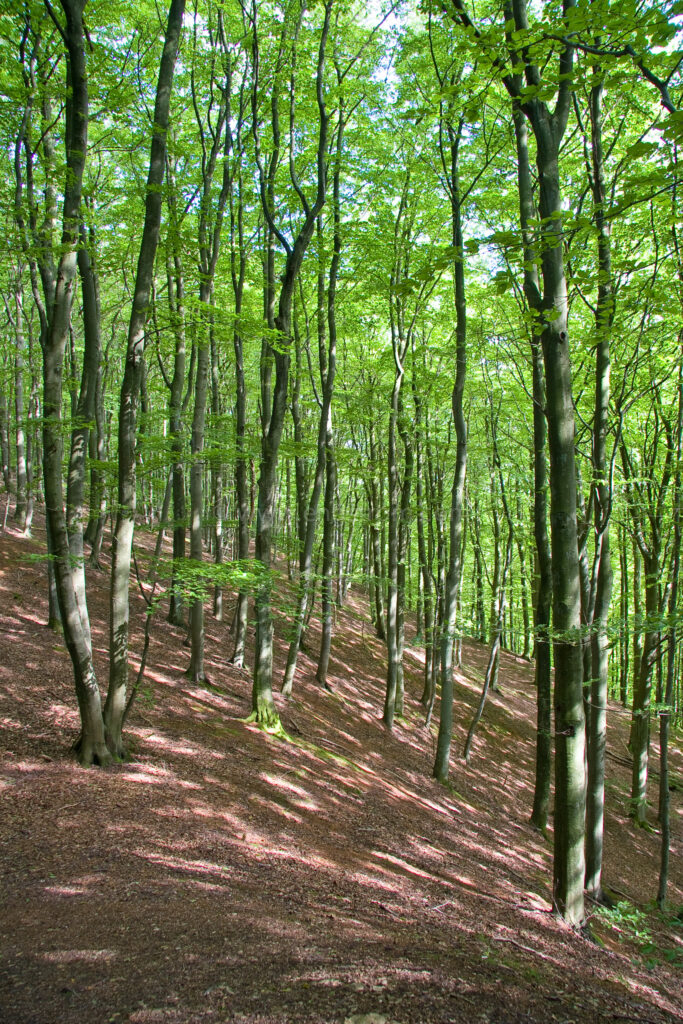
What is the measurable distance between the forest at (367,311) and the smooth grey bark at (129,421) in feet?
0.13

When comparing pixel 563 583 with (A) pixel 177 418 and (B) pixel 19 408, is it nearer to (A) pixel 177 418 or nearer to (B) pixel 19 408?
(A) pixel 177 418

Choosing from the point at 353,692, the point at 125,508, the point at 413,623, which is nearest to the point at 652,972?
the point at 125,508

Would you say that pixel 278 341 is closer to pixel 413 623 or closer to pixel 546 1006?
pixel 546 1006

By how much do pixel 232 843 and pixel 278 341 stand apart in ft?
23.5

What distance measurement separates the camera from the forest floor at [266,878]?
337 centimetres

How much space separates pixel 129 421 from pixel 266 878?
5.10 m

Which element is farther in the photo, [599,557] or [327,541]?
[327,541]

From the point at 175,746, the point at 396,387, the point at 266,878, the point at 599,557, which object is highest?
the point at 396,387

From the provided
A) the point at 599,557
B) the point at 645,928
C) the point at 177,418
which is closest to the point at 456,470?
the point at 599,557

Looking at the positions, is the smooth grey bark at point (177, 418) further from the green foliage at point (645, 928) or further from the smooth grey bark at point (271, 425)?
the green foliage at point (645, 928)

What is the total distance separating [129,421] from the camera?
6.97 m

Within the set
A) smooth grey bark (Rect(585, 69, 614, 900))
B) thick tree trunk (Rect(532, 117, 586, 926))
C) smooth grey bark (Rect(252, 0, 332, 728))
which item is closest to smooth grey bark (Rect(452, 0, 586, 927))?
thick tree trunk (Rect(532, 117, 586, 926))

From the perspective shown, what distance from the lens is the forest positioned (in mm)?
5555

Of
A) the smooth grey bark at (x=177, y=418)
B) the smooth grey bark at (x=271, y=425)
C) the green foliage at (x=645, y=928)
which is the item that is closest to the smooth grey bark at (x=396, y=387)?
the smooth grey bark at (x=271, y=425)
